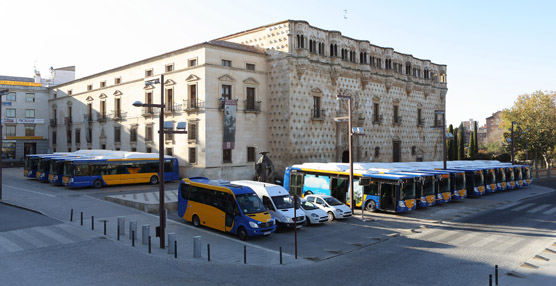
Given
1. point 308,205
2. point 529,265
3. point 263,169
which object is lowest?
point 529,265

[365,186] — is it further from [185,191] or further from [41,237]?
[41,237]

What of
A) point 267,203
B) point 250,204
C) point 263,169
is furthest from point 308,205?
point 263,169

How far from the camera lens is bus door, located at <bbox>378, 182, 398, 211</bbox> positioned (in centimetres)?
2593

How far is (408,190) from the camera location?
26.4 m

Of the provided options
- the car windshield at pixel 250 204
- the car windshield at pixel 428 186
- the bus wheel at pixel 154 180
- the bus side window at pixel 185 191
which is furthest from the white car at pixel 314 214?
the bus wheel at pixel 154 180

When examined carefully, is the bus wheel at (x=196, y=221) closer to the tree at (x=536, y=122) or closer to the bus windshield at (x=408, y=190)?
the bus windshield at (x=408, y=190)

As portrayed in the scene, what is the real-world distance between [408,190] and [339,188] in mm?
4684

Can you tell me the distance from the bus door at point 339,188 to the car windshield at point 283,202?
700cm

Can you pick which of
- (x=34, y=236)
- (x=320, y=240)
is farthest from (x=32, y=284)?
(x=320, y=240)

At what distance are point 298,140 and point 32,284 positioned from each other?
32.3 metres

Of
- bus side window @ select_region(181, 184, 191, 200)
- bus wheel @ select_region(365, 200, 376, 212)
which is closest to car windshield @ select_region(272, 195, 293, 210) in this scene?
bus side window @ select_region(181, 184, 191, 200)

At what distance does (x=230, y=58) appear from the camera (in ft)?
134

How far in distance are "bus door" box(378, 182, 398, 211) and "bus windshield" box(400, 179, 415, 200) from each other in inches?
20.1

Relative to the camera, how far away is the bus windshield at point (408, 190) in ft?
85.4
